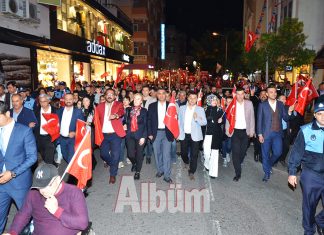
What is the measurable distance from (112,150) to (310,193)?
425 centimetres

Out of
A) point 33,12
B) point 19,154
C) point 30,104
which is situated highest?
point 33,12

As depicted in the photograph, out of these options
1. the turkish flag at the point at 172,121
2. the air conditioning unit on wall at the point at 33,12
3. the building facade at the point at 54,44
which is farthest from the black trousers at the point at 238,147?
the air conditioning unit on wall at the point at 33,12

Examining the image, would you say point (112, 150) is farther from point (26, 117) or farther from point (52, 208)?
point (52, 208)

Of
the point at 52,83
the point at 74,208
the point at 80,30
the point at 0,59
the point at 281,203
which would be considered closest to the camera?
the point at 74,208

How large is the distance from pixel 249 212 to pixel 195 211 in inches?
36.1

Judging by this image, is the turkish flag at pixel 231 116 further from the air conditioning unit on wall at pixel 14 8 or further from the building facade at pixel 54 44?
the air conditioning unit on wall at pixel 14 8

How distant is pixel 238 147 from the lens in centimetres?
770

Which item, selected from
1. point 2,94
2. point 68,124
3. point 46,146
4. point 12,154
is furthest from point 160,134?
point 2,94

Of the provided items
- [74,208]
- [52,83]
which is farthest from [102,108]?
[52,83]

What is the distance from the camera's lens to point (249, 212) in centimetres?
586

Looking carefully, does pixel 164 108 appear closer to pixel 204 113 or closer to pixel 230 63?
pixel 204 113

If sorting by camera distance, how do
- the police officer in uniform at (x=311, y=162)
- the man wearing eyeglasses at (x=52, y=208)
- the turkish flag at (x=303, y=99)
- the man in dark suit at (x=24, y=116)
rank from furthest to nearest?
the turkish flag at (x=303, y=99)
the man in dark suit at (x=24, y=116)
the police officer in uniform at (x=311, y=162)
the man wearing eyeglasses at (x=52, y=208)

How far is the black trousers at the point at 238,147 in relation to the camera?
7.66 meters

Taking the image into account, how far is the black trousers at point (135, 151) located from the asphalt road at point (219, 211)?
0.41 meters
